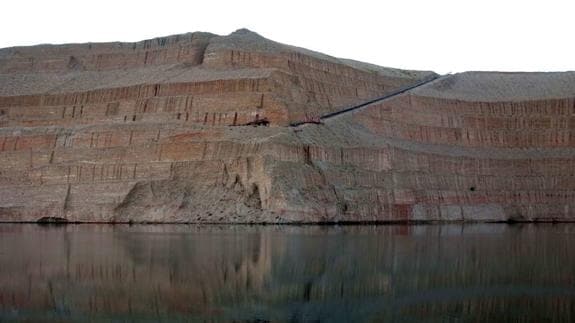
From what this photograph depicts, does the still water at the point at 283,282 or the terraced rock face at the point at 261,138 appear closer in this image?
the still water at the point at 283,282

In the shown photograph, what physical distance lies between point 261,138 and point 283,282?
38.0 m

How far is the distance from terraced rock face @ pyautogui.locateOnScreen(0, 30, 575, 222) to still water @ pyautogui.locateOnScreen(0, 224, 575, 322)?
23.3 meters

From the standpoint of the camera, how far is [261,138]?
200 feet

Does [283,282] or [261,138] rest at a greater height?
[261,138]

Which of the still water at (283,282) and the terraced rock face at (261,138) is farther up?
the terraced rock face at (261,138)

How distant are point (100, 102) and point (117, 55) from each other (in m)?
8.88

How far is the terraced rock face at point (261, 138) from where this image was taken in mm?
60562

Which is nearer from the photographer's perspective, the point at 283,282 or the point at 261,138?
the point at 283,282

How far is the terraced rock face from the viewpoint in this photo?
60.6 meters

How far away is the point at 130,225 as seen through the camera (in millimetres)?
58844

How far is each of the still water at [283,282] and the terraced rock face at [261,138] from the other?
23277 millimetres

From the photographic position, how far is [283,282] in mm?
23219

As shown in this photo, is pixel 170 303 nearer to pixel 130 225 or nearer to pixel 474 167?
pixel 130 225

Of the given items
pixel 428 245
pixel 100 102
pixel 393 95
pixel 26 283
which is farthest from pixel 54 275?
pixel 393 95
